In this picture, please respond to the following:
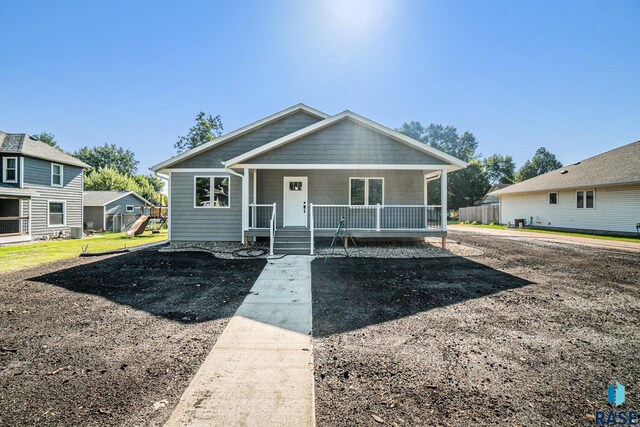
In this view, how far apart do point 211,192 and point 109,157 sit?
245ft

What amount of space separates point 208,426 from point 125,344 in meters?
2.07

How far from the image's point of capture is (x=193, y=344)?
3484 millimetres

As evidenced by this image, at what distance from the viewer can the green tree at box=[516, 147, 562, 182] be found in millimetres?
57062

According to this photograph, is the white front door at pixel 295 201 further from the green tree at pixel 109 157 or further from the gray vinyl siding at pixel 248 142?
the green tree at pixel 109 157

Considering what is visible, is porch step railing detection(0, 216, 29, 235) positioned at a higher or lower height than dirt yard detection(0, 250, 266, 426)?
higher

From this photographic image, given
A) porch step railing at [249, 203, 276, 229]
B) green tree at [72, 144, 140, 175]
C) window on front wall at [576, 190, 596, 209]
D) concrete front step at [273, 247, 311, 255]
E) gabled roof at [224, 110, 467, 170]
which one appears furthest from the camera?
green tree at [72, 144, 140, 175]

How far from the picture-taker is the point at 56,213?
1927 cm

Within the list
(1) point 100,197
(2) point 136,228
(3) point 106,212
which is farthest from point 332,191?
(1) point 100,197

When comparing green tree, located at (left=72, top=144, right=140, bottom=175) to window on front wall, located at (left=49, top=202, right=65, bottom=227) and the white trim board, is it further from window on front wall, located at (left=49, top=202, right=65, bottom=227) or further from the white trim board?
the white trim board

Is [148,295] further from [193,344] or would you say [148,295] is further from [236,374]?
[236,374]

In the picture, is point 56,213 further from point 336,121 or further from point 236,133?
point 336,121

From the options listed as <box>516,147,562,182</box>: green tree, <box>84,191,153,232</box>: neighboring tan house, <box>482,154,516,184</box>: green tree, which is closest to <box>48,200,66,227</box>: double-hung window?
<box>84,191,153,232</box>: neighboring tan house

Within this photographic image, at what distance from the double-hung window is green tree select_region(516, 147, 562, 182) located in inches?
2712

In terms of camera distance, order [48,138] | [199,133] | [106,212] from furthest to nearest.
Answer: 1. [48,138]
2. [199,133]
3. [106,212]
